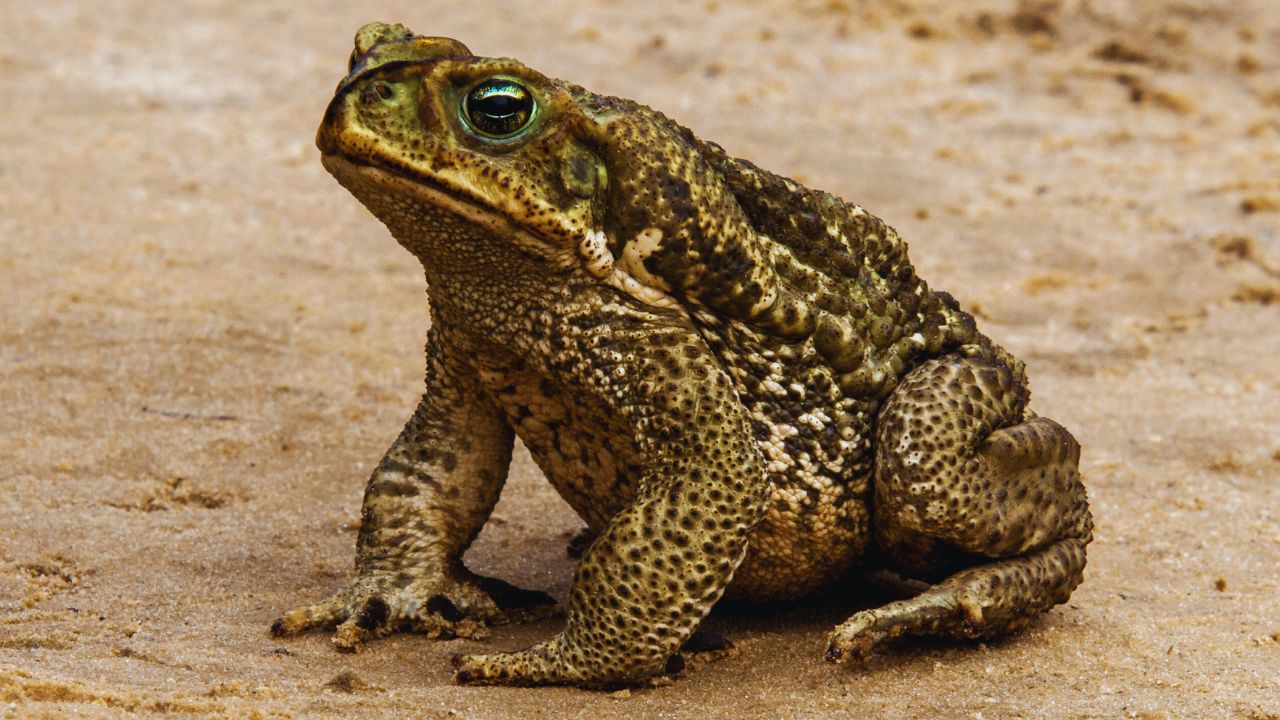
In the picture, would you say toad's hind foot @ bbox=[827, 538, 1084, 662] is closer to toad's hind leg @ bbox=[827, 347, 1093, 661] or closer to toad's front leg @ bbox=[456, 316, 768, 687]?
toad's hind leg @ bbox=[827, 347, 1093, 661]

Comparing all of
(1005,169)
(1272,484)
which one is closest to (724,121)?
(1005,169)

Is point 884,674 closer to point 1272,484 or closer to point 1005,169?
point 1272,484

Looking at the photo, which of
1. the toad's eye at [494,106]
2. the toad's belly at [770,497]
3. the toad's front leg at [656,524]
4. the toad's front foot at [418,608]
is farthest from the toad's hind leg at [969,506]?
the toad's eye at [494,106]

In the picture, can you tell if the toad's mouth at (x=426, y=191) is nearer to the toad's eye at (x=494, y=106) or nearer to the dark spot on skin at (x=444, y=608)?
the toad's eye at (x=494, y=106)

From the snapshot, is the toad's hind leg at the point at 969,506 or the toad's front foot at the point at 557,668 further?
the toad's hind leg at the point at 969,506

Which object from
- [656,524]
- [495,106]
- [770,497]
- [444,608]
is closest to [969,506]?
[770,497]
